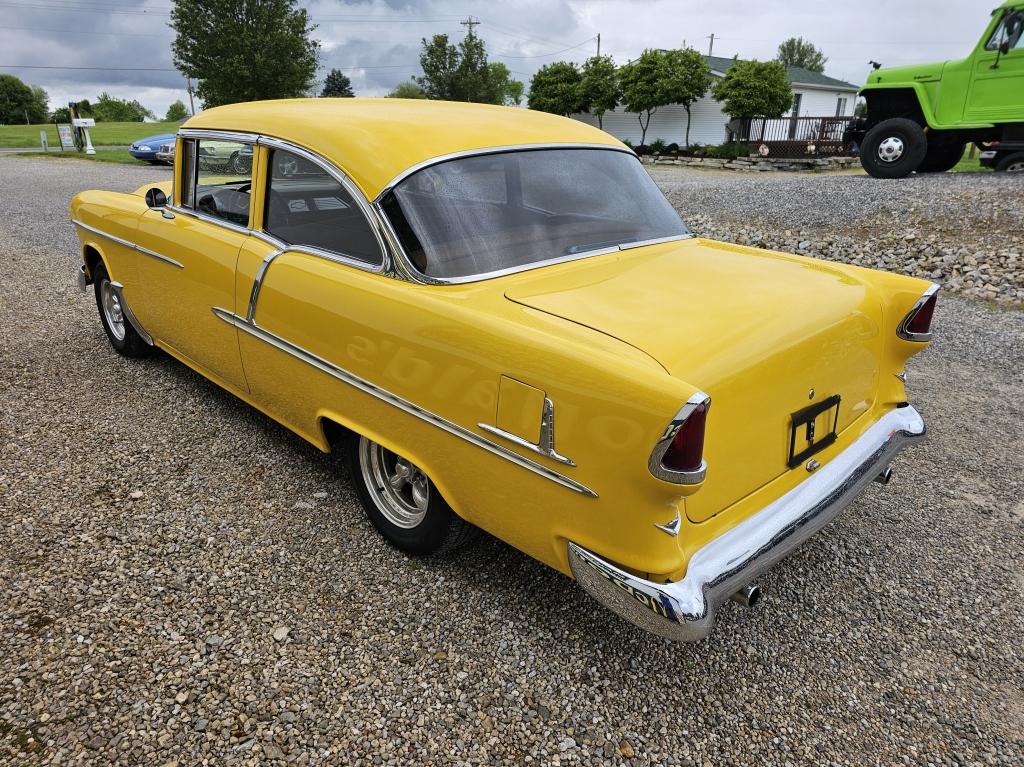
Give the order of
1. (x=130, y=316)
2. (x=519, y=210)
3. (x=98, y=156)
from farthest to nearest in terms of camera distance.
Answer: (x=98, y=156) → (x=130, y=316) → (x=519, y=210)

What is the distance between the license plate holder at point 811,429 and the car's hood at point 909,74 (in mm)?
11568

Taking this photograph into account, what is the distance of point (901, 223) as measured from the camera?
28.9 feet

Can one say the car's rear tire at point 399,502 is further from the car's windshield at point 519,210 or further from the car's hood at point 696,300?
the car's hood at point 696,300

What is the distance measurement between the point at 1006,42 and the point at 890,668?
11.9m

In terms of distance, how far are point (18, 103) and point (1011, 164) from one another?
10707cm

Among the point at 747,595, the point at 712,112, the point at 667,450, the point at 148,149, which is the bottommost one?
the point at 747,595

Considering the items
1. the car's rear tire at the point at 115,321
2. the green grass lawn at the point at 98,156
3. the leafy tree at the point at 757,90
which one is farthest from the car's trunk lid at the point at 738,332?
the leafy tree at the point at 757,90

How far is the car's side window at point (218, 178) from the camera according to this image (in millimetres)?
3275

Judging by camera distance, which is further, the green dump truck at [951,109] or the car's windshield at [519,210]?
the green dump truck at [951,109]

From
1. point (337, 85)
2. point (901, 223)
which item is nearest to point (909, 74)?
point (901, 223)

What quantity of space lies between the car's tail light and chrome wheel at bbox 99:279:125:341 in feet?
15.6

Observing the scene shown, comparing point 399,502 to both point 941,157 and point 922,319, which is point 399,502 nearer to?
point 922,319

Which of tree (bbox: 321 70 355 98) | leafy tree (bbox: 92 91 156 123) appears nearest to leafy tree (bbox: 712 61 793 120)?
tree (bbox: 321 70 355 98)

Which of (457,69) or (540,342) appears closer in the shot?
(540,342)
